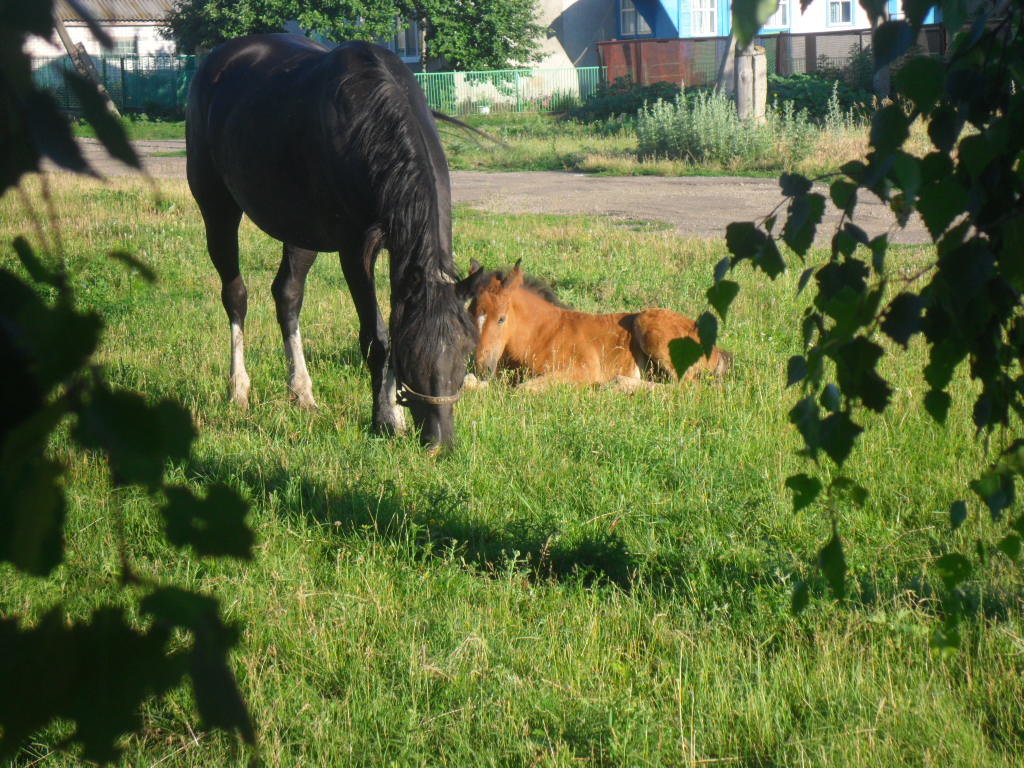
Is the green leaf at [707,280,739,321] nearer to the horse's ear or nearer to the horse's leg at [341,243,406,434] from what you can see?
the horse's leg at [341,243,406,434]

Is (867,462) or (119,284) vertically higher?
(119,284)

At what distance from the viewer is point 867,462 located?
4.59m

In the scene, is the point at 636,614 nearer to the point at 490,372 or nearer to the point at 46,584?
the point at 46,584

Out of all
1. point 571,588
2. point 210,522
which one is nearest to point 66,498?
point 210,522

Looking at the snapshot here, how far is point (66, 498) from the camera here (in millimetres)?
892

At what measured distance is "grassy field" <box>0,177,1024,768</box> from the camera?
266 centimetres

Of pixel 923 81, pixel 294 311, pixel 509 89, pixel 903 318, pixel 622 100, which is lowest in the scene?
pixel 294 311

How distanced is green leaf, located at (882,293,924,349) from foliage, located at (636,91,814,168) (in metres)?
17.2

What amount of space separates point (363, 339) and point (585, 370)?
1.79m

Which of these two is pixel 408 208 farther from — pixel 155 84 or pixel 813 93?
pixel 155 84

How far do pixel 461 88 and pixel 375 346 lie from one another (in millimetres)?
34338

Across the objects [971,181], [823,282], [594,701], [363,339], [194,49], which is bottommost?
[594,701]

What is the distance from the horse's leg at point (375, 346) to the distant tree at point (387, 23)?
3328 cm

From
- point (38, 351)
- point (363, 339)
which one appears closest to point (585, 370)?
point (363, 339)
